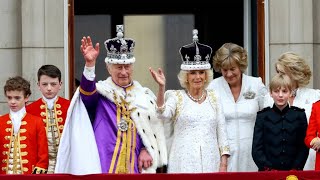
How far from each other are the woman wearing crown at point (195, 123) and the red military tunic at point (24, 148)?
3.38 feet

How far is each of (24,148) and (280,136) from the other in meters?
2.12

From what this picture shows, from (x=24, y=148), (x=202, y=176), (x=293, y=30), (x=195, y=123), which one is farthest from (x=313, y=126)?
(x=293, y=30)

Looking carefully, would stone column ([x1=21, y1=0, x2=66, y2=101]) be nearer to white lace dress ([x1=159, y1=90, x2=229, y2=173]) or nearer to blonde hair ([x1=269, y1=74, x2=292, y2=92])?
white lace dress ([x1=159, y1=90, x2=229, y2=173])

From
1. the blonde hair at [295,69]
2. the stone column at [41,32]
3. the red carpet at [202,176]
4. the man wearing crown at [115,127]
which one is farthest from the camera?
the stone column at [41,32]

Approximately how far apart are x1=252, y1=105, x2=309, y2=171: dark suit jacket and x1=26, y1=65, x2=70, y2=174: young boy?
1670 millimetres

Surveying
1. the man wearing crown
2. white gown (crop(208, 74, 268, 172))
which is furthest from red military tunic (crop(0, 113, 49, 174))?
white gown (crop(208, 74, 268, 172))

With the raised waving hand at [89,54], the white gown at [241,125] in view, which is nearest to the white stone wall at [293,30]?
the white gown at [241,125]

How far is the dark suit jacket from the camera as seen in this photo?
7.79 meters

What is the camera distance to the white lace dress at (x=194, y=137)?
791 cm

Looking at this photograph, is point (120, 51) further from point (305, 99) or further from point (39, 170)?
point (305, 99)

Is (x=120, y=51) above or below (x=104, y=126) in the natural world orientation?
above

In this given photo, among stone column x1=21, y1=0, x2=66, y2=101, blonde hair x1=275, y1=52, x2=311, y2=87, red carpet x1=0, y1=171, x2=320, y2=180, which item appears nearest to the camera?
red carpet x1=0, y1=171, x2=320, y2=180

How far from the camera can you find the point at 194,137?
26.0 ft

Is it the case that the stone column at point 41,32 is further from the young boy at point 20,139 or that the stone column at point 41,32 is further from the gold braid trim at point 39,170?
the gold braid trim at point 39,170
